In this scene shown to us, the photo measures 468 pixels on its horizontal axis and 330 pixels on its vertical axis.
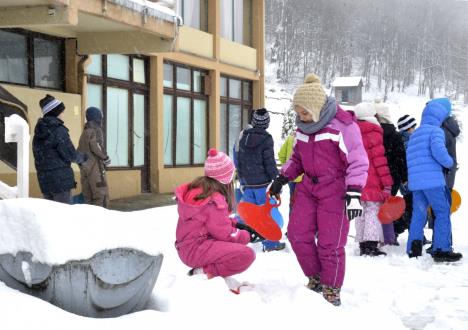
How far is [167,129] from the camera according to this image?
52.7ft

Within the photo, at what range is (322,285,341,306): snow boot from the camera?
4.94 m

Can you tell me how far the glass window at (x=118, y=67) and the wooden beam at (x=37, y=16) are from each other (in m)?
4.14

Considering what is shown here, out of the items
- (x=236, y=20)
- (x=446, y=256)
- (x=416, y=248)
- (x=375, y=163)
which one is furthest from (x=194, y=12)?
(x=446, y=256)

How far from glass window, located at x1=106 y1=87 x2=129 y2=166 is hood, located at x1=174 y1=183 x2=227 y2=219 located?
9164 millimetres

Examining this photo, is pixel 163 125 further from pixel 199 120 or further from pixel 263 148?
pixel 263 148

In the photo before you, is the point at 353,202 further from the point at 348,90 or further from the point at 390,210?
the point at 348,90

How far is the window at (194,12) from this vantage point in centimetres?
1631

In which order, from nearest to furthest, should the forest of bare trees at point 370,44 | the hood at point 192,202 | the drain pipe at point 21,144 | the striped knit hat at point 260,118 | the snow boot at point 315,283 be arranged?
the hood at point 192,202 < the snow boot at point 315,283 < the drain pipe at point 21,144 < the striped knit hat at point 260,118 < the forest of bare trees at point 370,44

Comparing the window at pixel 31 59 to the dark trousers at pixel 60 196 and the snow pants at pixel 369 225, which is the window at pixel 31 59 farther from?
the snow pants at pixel 369 225

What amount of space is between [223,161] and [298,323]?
1.51 m

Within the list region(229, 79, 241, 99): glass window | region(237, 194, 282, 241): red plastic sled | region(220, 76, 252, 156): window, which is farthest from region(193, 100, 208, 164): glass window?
region(237, 194, 282, 241): red plastic sled

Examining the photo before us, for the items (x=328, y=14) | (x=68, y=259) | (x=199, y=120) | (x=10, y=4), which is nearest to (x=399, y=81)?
(x=328, y=14)

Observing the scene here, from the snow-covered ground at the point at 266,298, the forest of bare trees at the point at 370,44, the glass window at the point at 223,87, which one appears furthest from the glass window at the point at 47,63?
the forest of bare trees at the point at 370,44

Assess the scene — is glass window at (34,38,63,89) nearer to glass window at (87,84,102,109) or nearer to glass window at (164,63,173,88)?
glass window at (87,84,102,109)
